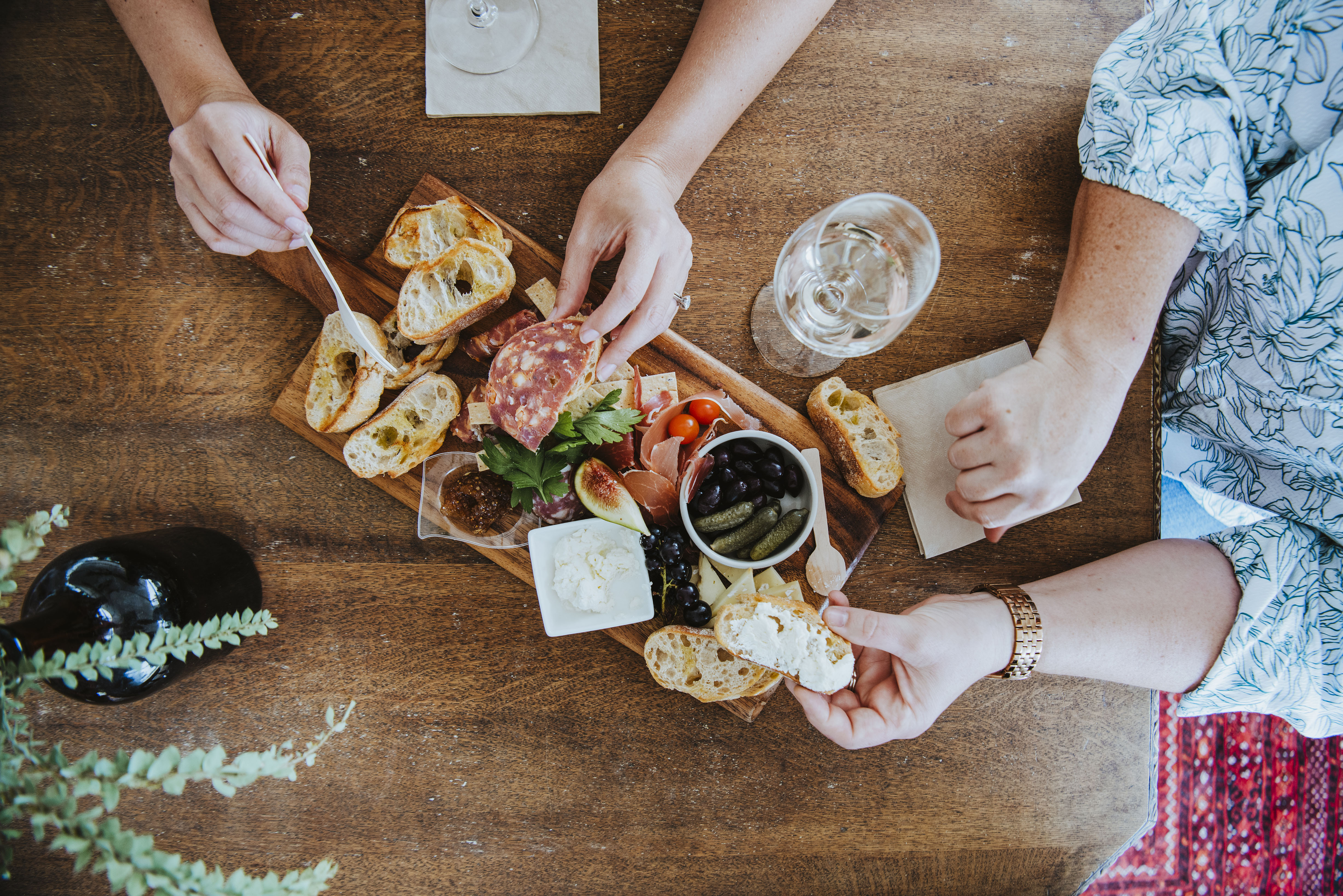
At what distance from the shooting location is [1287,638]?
1.03 meters

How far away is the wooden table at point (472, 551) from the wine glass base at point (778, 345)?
1.2 inches

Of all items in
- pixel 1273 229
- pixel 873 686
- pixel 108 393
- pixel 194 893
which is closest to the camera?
pixel 194 893

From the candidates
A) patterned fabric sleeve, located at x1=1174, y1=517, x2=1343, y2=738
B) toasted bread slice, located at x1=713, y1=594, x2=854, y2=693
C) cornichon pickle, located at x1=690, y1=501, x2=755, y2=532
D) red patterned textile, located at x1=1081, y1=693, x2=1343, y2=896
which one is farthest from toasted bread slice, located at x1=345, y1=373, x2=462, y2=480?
red patterned textile, located at x1=1081, y1=693, x2=1343, y2=896

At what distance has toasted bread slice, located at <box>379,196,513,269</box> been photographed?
111cm

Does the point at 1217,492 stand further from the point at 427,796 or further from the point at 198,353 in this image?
the point at 198,353

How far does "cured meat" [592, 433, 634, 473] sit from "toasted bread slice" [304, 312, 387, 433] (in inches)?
15.5

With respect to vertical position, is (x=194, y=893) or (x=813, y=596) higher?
(x=194, y=893)

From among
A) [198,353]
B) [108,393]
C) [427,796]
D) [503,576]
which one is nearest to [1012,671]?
[503,576]

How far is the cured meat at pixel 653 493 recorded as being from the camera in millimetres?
1061

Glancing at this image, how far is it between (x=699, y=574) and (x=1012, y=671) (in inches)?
21.5

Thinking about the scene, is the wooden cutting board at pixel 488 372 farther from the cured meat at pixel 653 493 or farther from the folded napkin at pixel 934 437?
the cured meat at pixel 653 493

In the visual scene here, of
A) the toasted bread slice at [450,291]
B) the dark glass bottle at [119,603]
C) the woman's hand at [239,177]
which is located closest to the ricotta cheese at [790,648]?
the toasted bread slice at [450,291]

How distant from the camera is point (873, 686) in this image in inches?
42.1

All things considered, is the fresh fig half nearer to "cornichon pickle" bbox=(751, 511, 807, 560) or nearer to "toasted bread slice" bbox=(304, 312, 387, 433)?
"cornichon pickle" bbox=(751, 511, 807, 560)
